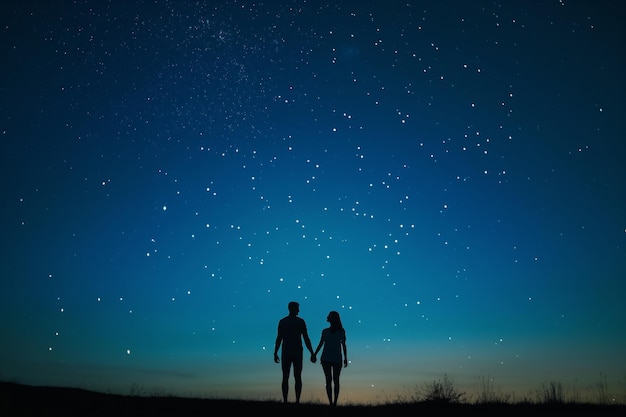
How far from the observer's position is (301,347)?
10.7 meters

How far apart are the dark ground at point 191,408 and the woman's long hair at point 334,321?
162cm

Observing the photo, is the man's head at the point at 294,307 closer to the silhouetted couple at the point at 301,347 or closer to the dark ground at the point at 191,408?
the silhouetted couple at the point at 301,347

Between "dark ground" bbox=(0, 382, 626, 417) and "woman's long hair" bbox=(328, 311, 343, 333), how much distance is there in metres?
1.62

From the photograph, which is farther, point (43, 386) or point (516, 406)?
point (43, 386)

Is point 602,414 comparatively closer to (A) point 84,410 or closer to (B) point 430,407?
(B) point 430,407

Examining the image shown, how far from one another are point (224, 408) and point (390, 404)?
13.0 ft

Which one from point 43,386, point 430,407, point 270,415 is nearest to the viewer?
point 270,415

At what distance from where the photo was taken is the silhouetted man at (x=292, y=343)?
10.6 meters

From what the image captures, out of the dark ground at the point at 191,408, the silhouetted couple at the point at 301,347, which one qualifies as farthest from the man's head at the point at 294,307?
the dark ground at the point at 191,408

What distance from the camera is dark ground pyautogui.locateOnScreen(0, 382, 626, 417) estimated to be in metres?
8.64

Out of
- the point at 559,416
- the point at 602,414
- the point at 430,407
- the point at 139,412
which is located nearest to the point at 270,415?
the point at 139,412

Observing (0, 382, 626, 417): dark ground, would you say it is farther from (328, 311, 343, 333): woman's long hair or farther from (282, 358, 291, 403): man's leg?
(328, 311, 343, 333): woman's long hair

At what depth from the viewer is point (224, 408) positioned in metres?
9.54

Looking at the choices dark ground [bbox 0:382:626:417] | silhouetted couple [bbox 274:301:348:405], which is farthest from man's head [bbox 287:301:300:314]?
dark ground [bbox 0:382:626:417]
